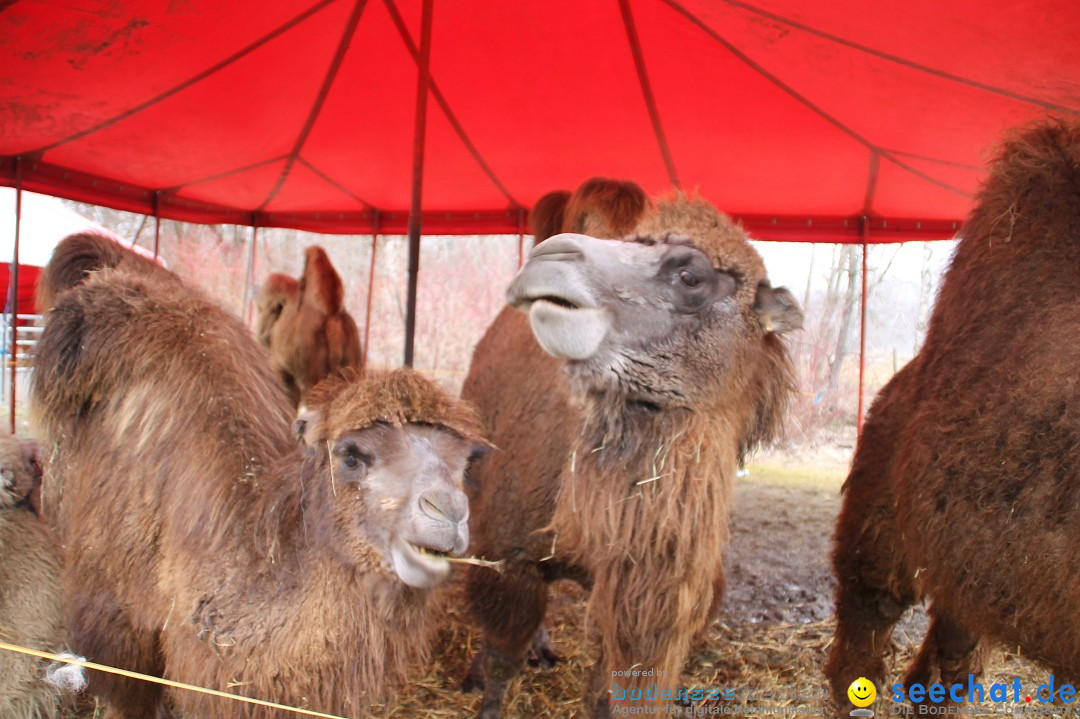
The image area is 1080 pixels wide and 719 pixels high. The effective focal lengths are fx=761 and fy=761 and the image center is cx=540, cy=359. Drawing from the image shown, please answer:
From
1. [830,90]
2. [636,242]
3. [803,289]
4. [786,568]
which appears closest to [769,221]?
[830,90]

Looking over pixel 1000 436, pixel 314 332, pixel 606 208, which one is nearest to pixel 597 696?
pixel 1000 436

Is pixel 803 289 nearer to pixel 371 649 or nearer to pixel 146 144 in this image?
pixel 146 144

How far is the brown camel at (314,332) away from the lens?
7.48 metres

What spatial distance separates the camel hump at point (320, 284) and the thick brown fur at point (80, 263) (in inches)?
156

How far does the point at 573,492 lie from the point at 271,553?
3.04 feet

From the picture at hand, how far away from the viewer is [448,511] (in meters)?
2.03

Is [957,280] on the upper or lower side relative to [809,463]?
upper

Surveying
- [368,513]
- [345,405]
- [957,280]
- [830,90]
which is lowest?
[368,513]

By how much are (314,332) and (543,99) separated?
3402 mm

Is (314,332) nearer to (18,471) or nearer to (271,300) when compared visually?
(271,300)

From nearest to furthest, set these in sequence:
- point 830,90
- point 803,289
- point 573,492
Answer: point 573,492 → point 830,90 → point 803,289

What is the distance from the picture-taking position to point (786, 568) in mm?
6438

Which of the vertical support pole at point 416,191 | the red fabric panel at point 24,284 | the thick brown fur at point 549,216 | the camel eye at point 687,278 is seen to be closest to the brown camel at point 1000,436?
the camel eye at point 687,278

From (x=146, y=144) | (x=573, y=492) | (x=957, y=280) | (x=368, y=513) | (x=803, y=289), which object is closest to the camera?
(x=368, y=513)
